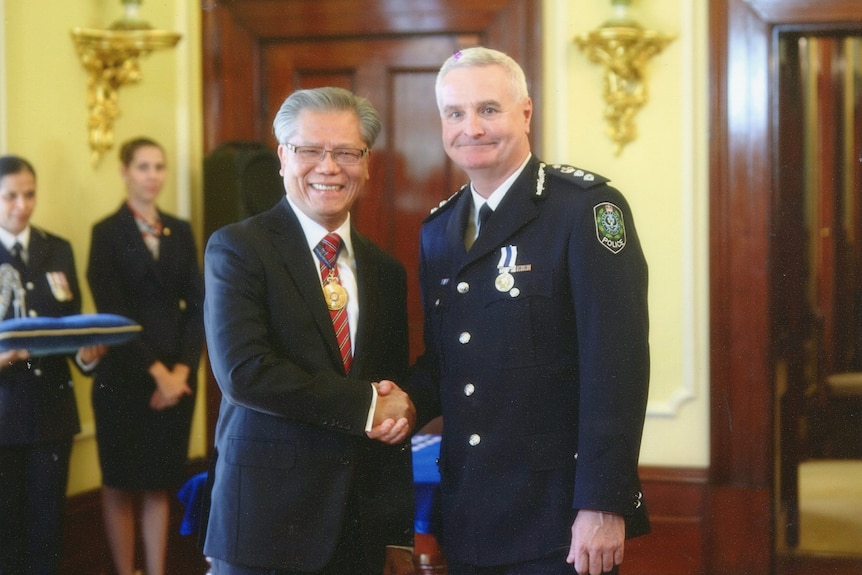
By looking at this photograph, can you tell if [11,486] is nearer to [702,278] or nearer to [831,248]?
[702,278]

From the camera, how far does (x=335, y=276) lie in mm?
2227

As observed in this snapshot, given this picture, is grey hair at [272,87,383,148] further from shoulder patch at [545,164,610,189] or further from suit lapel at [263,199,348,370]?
shoulder patch at [545,164,610,189]

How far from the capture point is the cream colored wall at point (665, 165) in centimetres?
440

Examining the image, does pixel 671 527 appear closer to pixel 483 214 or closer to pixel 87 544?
pixel 87 544

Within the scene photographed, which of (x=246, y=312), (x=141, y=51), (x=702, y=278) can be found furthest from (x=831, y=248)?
(x=246, y=312)

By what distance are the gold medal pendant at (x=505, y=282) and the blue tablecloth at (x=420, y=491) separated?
501mm

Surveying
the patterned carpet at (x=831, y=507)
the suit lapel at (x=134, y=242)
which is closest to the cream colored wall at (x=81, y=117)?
the suit lapel at (x=134, y=242)

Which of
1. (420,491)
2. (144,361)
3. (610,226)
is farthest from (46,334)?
(610,226)

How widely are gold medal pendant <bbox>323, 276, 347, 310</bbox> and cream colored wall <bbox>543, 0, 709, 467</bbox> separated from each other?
2.44 meters

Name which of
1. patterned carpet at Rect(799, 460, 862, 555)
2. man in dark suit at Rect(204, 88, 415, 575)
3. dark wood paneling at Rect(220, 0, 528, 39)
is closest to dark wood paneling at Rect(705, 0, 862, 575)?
patterned carpet at Rect(799, 460, 862, 555)

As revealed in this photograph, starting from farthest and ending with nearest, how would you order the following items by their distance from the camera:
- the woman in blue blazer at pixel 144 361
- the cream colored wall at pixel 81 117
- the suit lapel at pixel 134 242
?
the suit lapel at pixel 134 242 → the woman in blue blazer at pixel 144 361 → the cream colored wall at pixel 81 117

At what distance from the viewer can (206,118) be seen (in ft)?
16.1

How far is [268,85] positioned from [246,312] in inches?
119

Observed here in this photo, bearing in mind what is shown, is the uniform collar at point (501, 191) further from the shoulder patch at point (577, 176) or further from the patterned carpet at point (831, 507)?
the patterned carpet at point (831, 507)
